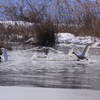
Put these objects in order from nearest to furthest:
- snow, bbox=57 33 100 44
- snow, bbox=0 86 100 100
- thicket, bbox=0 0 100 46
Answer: snow, bbox=0 86 100 100 < thicket, bbox=0 0 100 46 < snow, bbox=57 33 100 44

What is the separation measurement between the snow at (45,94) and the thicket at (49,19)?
1306 cm

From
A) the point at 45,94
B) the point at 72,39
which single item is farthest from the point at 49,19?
the point at 45,94

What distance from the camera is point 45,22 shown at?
20.0m

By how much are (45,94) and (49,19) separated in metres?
14.7

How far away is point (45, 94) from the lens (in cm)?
538

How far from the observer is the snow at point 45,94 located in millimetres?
5057

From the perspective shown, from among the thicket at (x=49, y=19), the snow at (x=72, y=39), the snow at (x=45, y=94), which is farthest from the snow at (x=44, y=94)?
the snow at (x=72, y=39)

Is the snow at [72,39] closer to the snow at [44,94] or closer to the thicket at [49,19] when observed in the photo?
the thicket at [49,19]

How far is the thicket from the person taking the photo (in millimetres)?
20078

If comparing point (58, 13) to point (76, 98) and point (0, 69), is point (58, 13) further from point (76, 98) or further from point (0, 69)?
point (76, 98)

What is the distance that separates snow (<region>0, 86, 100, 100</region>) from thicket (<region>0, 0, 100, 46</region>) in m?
13.1

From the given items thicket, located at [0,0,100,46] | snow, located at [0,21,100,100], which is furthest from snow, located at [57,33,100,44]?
snow, located at [0,21,100,100]

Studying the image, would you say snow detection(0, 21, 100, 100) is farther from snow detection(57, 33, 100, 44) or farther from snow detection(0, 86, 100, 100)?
snow detection(57, 33, 100, 44)

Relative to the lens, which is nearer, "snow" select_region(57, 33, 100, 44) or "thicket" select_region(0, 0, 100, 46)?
"thicket" select_region(0, 0, 100, 46)
